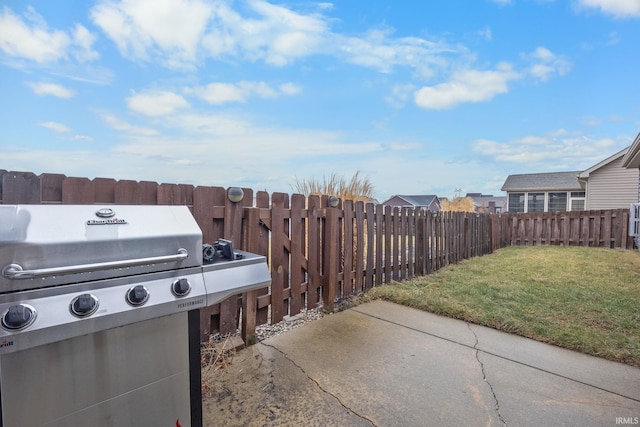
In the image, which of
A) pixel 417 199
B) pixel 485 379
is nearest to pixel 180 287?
pixel 485 379

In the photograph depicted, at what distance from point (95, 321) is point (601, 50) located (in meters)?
11.1

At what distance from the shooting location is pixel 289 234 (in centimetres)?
296

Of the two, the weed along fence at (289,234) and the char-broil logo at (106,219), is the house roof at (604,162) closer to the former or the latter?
the weed along fence at (289,234)

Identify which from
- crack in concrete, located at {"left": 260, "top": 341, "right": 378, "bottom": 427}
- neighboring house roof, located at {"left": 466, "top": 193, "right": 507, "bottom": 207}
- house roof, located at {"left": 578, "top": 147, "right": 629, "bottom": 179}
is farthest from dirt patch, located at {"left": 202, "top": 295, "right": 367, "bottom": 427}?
neighboring house roof, located at {"left": 466, "top": 193, "right": 507, "bottom": 207}

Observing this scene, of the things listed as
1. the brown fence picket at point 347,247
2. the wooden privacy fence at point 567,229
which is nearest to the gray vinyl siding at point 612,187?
the wooden privacy fence at point 567,229

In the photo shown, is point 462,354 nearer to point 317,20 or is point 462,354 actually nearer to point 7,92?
point 7,92

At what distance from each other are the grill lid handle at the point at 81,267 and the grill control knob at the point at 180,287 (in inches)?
3.5

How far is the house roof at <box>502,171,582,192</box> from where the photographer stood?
2030 cm

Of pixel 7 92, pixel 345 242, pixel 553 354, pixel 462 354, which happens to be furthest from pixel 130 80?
pixel 553 354

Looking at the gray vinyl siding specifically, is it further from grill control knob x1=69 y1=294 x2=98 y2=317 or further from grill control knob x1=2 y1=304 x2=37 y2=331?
grill control knob x1=2 y1=304 x2=37 y2=331

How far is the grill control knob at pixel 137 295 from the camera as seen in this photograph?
3.39 ft

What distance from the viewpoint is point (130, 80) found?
4.48 meters

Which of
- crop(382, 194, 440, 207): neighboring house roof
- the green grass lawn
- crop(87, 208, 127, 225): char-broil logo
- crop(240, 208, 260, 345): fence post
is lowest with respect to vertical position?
the green grass lawn

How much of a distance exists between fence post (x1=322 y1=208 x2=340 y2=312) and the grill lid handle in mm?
2270
